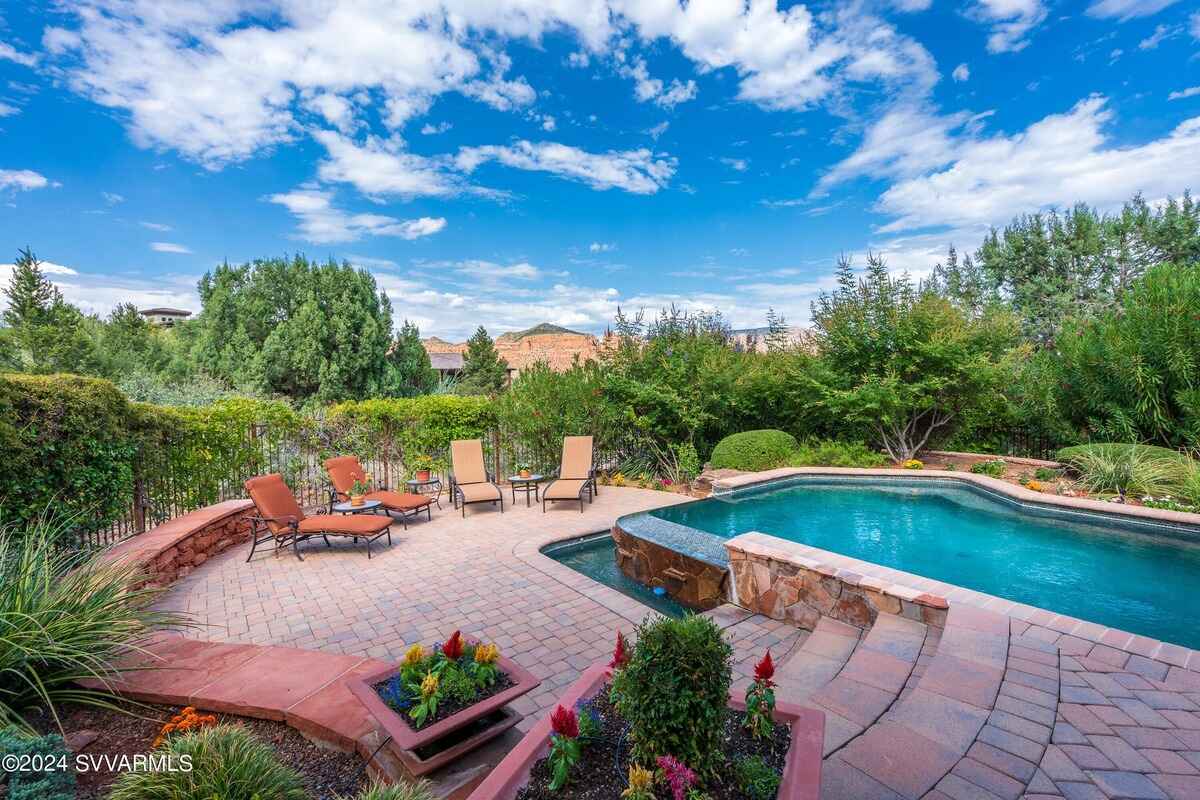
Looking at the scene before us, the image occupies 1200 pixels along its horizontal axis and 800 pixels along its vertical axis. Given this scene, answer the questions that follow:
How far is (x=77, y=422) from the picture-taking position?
475cm

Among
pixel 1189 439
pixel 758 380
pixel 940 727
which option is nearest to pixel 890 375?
pixel 758 380

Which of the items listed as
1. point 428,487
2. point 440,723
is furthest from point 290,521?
point 440,723

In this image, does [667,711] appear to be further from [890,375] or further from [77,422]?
[890,375]

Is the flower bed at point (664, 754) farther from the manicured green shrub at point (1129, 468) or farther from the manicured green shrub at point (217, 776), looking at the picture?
the manicured green shrub at point (1129, 468)

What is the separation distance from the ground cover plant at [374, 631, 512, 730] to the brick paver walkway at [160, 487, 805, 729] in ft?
2.09

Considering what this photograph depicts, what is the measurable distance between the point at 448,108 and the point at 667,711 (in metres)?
14.0

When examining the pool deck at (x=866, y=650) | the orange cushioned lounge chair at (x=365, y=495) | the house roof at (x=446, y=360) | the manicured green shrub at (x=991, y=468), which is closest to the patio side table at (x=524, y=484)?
the orange cushioned lounge chair at (x=365, y=495)

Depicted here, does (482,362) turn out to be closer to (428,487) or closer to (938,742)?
(428,487)

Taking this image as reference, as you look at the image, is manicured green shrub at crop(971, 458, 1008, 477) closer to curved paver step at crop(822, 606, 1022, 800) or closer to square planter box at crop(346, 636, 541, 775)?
curved paver step at crop(822, 606, 1022, 800)

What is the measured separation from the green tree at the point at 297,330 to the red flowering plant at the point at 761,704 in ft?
74.1

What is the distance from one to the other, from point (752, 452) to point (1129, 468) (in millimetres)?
5294

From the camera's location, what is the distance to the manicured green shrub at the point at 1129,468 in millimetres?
7051

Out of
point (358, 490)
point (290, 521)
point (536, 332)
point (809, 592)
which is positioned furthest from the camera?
point (536, 332)

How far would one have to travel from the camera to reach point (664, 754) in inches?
66.2
